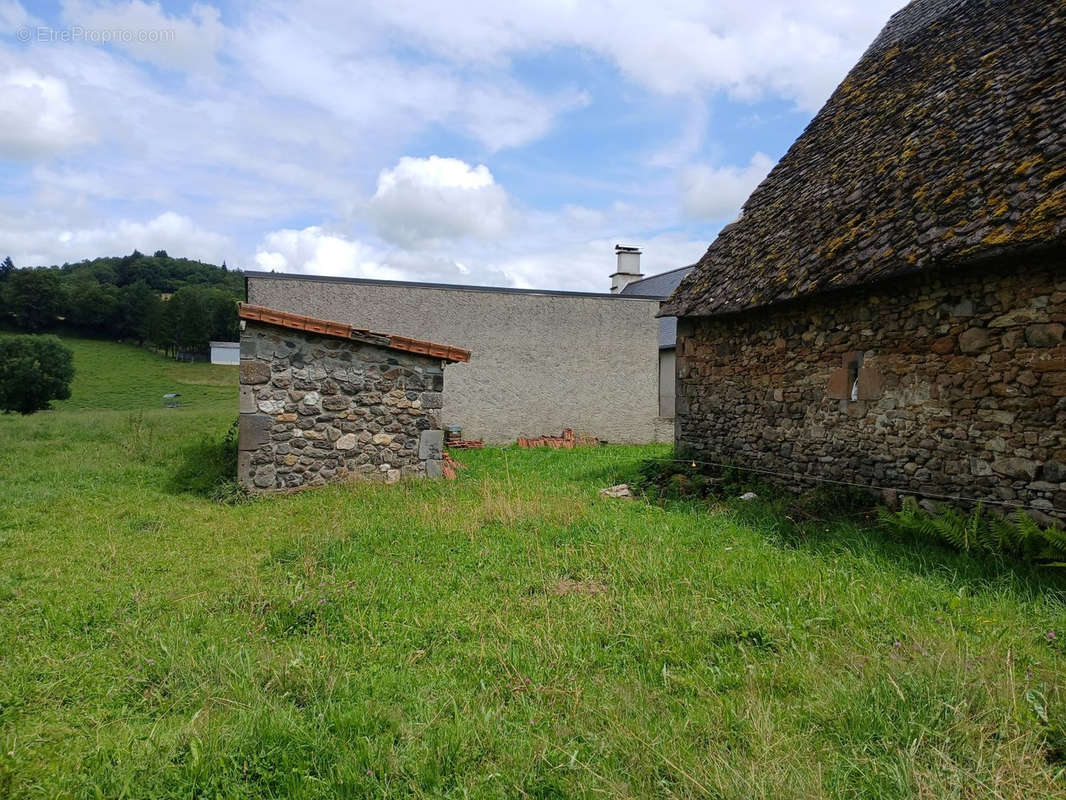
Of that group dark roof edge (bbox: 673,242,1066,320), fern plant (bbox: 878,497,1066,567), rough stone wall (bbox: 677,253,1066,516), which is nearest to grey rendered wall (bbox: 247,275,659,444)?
rough stone wall (bbox: 677,253,1066,516)

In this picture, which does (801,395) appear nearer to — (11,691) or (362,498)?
(362,498)

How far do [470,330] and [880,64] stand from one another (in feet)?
31.5

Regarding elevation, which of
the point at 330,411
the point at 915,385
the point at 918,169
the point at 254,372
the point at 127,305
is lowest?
the point at 330,411

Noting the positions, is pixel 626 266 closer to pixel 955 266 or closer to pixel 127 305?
pixel 955 266

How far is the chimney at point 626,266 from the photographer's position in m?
26.5

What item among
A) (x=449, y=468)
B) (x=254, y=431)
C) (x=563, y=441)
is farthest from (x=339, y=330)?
(x=563, y=441)

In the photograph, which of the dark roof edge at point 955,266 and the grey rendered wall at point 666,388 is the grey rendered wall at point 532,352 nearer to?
the grey rendered wall at point 666,388

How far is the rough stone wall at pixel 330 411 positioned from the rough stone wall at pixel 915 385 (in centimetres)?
458

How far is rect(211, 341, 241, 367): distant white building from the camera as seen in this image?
44719 mm

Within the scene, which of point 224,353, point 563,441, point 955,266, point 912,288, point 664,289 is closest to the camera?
point 955,266

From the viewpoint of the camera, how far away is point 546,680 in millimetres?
3578

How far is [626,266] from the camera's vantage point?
26.6 m

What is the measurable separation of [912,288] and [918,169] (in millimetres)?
1477

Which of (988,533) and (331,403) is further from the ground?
(331,403)
